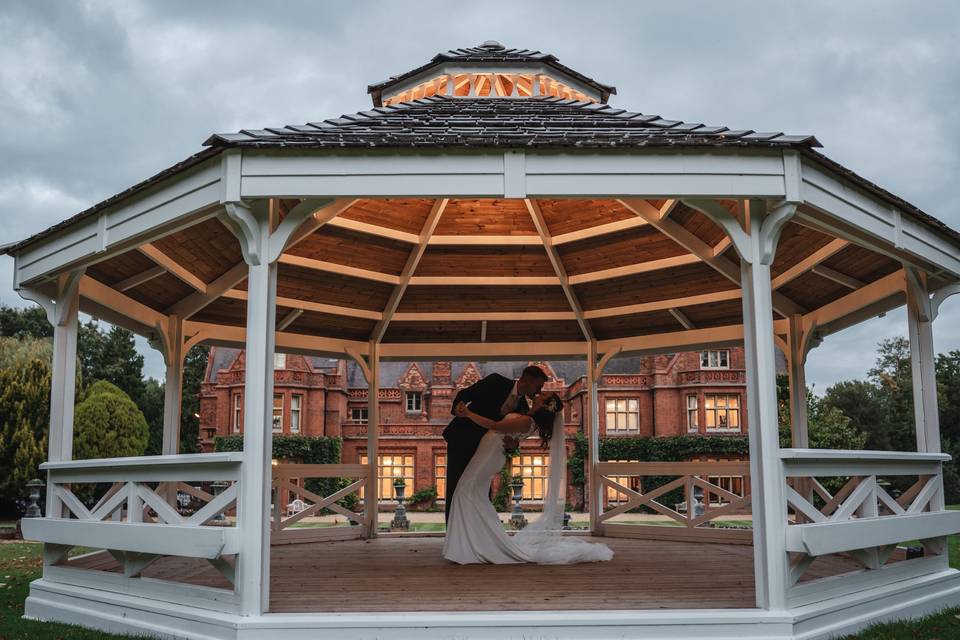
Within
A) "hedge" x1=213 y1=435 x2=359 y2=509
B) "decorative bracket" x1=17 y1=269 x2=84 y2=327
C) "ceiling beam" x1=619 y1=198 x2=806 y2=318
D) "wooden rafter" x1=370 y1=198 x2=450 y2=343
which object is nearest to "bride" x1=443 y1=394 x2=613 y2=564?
"ceiling beam" x1=619 y1=198 x2=806 y2=318

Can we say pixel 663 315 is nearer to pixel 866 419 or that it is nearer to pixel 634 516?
pixel 634 516

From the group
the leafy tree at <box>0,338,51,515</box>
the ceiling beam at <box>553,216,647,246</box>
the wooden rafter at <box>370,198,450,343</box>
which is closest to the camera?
the ceiling beam at <box>553,216,647,246</box>

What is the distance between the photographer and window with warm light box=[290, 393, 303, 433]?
130 feet

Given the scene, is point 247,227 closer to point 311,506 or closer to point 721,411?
point 311,506

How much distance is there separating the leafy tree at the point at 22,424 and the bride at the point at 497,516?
2309cm

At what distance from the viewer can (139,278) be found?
9.31 meters

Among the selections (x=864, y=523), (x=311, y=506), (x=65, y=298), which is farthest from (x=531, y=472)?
(x=864, y=523)

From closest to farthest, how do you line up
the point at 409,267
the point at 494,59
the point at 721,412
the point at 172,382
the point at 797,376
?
the point at 172,382, the point at 797,376, the point at 409,267, the point at 494,59, the point at 721,412

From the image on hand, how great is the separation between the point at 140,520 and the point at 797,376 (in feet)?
26.7

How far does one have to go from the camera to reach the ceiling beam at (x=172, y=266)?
846cm

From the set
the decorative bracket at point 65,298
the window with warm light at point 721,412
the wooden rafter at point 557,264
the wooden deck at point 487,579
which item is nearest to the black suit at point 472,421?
the wooden deck at point 487,579

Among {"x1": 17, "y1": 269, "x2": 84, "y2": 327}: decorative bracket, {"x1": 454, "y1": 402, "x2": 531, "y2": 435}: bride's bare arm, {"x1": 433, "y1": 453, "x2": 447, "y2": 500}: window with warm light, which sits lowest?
{"x1": 433, "y1": 453, "x2": 447, "y2": 500}: window with warm light

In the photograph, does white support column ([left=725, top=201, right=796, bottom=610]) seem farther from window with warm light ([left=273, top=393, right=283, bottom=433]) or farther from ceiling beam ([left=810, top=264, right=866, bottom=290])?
window with warm light ([left=273, top=393, right=283, bottom=433])

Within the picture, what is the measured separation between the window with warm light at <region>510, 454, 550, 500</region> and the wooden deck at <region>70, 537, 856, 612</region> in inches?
1094
